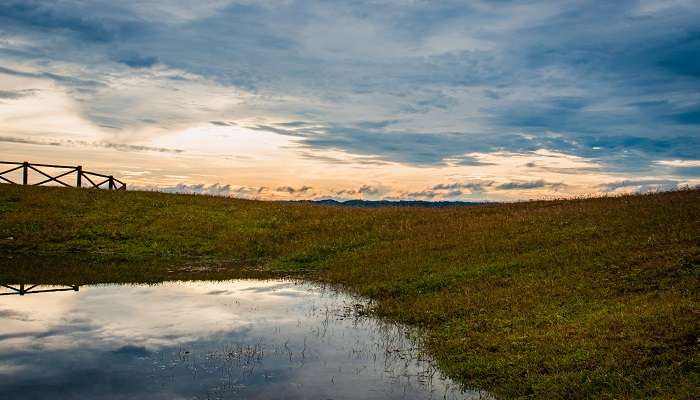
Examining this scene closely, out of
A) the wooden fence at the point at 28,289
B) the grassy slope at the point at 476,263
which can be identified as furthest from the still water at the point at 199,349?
the grassy slope at the point at 476,263

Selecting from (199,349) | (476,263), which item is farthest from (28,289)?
(476,263)

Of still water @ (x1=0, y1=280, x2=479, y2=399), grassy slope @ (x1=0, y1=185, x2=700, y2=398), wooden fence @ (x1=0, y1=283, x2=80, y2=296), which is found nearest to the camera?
still water @ (x1=0, y1=280, x2=479, y2=399)

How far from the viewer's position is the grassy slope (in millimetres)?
14531

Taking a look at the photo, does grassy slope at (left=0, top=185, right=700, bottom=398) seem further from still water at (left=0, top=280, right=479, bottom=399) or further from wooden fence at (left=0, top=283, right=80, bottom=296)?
wooden fence at (left=0, top=283, right=80, bottom=296)

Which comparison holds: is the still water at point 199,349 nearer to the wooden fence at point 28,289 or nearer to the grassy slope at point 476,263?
the wooden fence at point 28,289

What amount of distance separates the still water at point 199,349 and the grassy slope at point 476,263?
191 centimetres

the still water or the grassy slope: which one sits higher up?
the grassy slope

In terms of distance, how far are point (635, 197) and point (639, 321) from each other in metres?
27.5

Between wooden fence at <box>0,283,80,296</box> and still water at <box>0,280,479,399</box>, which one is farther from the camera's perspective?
wooden fence at <box>0,283,80,296</box>

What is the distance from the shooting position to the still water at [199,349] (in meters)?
13.1

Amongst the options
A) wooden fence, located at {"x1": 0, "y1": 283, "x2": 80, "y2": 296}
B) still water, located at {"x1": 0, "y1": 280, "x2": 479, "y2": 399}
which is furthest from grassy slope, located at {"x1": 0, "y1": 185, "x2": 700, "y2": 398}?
wooden fence, located at {"x1": 0, "y1": 283, "x2": 80, "y2": 296}

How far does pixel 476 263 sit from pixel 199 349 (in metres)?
16.0

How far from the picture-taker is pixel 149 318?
1977cm

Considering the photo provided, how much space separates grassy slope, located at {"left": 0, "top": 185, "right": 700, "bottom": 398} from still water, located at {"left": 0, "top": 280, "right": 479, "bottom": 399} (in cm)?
191
